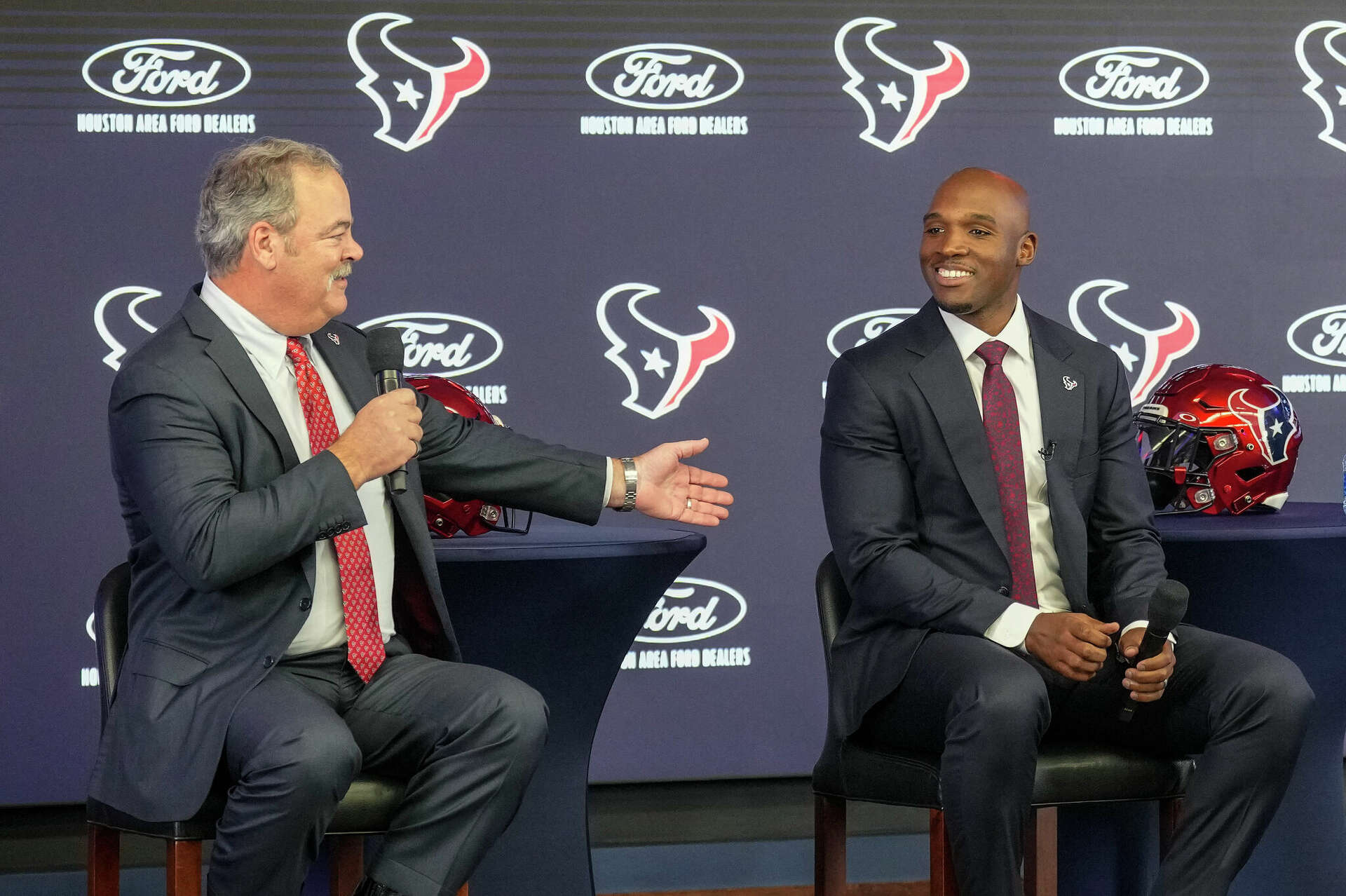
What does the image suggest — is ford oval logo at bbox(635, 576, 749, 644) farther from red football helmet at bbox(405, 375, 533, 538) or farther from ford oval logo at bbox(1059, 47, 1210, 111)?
ford oval logo at bbox(1059, 47, 1210, 111)

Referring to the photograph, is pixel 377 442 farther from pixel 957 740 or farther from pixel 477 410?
pixel 957 740

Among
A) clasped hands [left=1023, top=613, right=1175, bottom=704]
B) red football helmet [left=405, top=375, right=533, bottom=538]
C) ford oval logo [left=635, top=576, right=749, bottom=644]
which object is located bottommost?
ford oval logo [left=635, top=576, right=749, bottom=644]

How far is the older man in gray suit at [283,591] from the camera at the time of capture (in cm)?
216

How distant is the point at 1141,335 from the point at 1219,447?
150 cm

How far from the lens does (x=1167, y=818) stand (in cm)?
266

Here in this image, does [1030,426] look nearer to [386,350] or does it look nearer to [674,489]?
[674,489]

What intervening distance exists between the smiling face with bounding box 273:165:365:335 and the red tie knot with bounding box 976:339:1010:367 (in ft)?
3.90

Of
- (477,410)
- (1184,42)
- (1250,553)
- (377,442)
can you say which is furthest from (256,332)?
(1184,42)

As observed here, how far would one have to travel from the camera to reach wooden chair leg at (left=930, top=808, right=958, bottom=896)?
2.49 meters

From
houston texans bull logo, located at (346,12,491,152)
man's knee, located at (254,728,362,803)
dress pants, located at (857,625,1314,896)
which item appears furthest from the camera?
houston texans bull logo, located at (346,12,491,152)

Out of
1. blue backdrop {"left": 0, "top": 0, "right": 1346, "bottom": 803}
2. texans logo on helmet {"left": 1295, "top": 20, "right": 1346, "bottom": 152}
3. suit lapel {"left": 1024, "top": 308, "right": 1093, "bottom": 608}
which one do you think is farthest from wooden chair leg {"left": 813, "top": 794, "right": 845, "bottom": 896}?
texans logo on helmet {"left": 1295, "top": 20, "right": 1346, "bottom": 152}

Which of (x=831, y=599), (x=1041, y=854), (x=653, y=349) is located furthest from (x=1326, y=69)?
(x=1041, y=854)

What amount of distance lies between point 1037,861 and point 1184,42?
2.97 m

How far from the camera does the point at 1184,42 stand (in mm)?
4637
